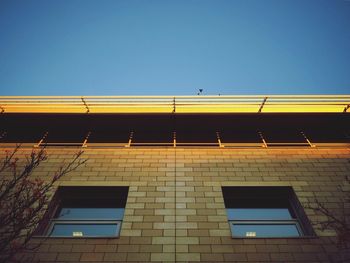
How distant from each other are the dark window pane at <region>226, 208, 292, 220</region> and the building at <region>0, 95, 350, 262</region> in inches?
1.1

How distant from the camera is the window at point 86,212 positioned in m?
6.37

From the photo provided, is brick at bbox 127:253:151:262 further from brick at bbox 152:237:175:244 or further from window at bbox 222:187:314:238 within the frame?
window at bbox 222:187:314:238

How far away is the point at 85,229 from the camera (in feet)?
21.1

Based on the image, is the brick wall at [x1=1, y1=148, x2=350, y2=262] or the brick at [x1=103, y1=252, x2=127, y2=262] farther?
the brick wall at [x1=1, y1=148, x2=350, y2=262]

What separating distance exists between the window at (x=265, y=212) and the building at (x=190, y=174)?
3 centimetres

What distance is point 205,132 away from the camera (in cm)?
918

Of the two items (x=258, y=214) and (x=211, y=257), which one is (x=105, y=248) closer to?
(x=211, y=257)

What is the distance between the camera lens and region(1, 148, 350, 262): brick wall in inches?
212

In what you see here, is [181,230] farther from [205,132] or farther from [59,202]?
[205,132]

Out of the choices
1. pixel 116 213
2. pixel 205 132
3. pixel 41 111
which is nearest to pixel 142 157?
pixel 116 213

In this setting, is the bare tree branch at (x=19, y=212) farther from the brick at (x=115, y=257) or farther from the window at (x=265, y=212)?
the window at (x=265, y=212)

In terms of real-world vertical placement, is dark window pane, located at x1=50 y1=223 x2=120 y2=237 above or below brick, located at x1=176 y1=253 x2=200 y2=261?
above

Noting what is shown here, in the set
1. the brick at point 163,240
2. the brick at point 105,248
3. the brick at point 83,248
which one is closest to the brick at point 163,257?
the brick at point 163,240

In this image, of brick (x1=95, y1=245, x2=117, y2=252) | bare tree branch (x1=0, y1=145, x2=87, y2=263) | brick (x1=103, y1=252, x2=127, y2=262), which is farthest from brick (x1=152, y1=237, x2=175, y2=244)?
bare tree branch (x1=0, y1=145, x2=87, y2=263)
